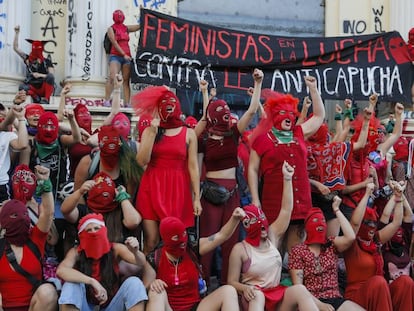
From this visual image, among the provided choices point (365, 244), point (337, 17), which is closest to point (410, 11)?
point (337, 17)

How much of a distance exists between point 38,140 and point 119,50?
154 inches

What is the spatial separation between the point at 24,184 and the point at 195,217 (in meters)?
1.53

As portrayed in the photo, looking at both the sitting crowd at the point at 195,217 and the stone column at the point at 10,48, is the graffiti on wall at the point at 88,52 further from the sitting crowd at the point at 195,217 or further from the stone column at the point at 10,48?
the sitting crowd at the point at 195,217

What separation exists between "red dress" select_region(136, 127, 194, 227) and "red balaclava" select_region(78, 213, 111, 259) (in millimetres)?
626

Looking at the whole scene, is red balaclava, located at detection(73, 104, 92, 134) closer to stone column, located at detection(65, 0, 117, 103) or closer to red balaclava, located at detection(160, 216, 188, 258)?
red balaclava, located at detection(160, 216, 188, 258)

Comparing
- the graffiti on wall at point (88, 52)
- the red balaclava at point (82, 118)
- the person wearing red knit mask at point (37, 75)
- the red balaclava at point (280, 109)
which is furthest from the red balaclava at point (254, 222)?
the graffiti on wall at point (88, 52)

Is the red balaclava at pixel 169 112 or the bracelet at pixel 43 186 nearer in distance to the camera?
the bracelet at pixel 43 186

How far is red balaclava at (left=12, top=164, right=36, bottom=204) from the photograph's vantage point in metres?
6.51

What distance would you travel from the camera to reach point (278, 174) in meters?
6.85

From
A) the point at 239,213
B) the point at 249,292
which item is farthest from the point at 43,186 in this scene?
the point at 249,292

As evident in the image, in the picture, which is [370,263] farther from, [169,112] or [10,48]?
[10,48]

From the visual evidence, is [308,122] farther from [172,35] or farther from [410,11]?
[410,11]

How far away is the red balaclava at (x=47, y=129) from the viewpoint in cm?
694

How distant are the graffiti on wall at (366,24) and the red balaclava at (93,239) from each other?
322 inches
